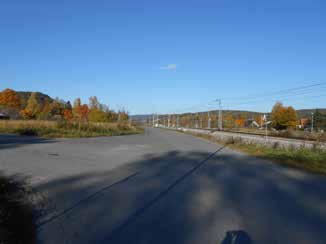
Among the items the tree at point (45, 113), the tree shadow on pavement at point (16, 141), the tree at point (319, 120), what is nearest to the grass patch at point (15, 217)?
the tree shadow on pavement at point (16, 141)

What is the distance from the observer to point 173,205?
17.0 ft

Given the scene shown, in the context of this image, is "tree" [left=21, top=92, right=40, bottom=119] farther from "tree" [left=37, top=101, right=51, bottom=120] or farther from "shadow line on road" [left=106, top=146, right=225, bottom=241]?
"shadow line on road" [left=106, top=146, right=225, bottom=241]

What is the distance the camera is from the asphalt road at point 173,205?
3795 mm

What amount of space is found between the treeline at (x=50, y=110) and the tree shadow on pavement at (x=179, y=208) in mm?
53133

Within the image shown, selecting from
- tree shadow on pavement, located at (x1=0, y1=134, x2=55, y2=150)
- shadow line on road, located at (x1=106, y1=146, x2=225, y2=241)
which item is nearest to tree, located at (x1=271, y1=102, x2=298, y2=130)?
tree shadow on pavement, located at (x1=0, y1=134, x2=55, y2=150)

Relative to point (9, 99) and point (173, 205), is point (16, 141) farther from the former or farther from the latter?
point (9, 99)

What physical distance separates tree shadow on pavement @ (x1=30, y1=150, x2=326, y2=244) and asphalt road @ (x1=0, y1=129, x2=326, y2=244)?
0.02 metres

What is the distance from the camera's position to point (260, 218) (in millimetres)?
4555

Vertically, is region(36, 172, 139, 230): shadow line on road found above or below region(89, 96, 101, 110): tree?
below

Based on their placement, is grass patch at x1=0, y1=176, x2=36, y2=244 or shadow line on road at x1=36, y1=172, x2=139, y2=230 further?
shadow line on road at x1=36, y1=172, x2=139, y2=230

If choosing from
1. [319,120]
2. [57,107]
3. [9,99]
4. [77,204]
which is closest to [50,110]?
[57,107]

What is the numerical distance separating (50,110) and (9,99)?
12462 millimetres

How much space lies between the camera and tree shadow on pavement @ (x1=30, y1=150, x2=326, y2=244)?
12.4 feet

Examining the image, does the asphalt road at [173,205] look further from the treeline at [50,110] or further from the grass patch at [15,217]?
the treeline at [50,110]
